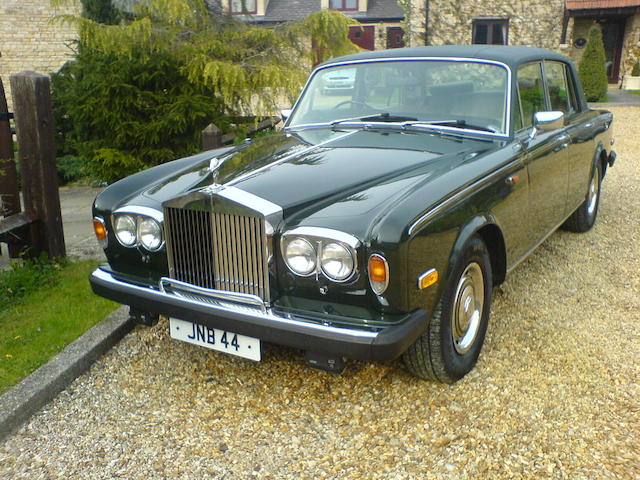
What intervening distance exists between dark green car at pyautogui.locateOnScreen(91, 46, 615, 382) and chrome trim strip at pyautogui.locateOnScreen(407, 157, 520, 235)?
→ 10mm

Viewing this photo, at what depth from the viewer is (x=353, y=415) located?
2.86 meters

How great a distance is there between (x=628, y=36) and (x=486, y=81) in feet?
64.5

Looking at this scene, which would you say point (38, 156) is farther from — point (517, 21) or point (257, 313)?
point (517, 21)

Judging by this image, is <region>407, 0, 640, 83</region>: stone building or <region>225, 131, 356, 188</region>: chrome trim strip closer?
<region>225, 131, 356, 188</region>: chrome trim strip

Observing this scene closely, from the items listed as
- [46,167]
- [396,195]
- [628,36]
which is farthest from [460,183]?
[628,36]

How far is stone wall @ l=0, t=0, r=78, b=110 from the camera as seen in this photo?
21.3 m

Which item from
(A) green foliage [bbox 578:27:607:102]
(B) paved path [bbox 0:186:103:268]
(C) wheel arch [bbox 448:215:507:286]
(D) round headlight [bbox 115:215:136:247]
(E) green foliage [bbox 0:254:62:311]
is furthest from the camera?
(A) green foliage [bbox 578:27:607:102]

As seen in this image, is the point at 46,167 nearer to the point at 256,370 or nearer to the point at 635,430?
the point at 256,370

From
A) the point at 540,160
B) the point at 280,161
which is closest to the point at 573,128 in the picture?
the point at 540,160

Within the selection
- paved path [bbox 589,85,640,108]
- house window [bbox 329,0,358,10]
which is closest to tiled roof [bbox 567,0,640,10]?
paved path [bbox 589,85,640,108]

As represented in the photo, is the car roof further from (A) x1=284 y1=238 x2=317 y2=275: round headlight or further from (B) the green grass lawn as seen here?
(B) the green grass lawn

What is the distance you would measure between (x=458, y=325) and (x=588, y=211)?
10.5 feet

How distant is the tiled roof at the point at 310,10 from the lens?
84.0 ft

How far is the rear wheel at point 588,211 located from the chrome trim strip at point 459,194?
7.75 ft
